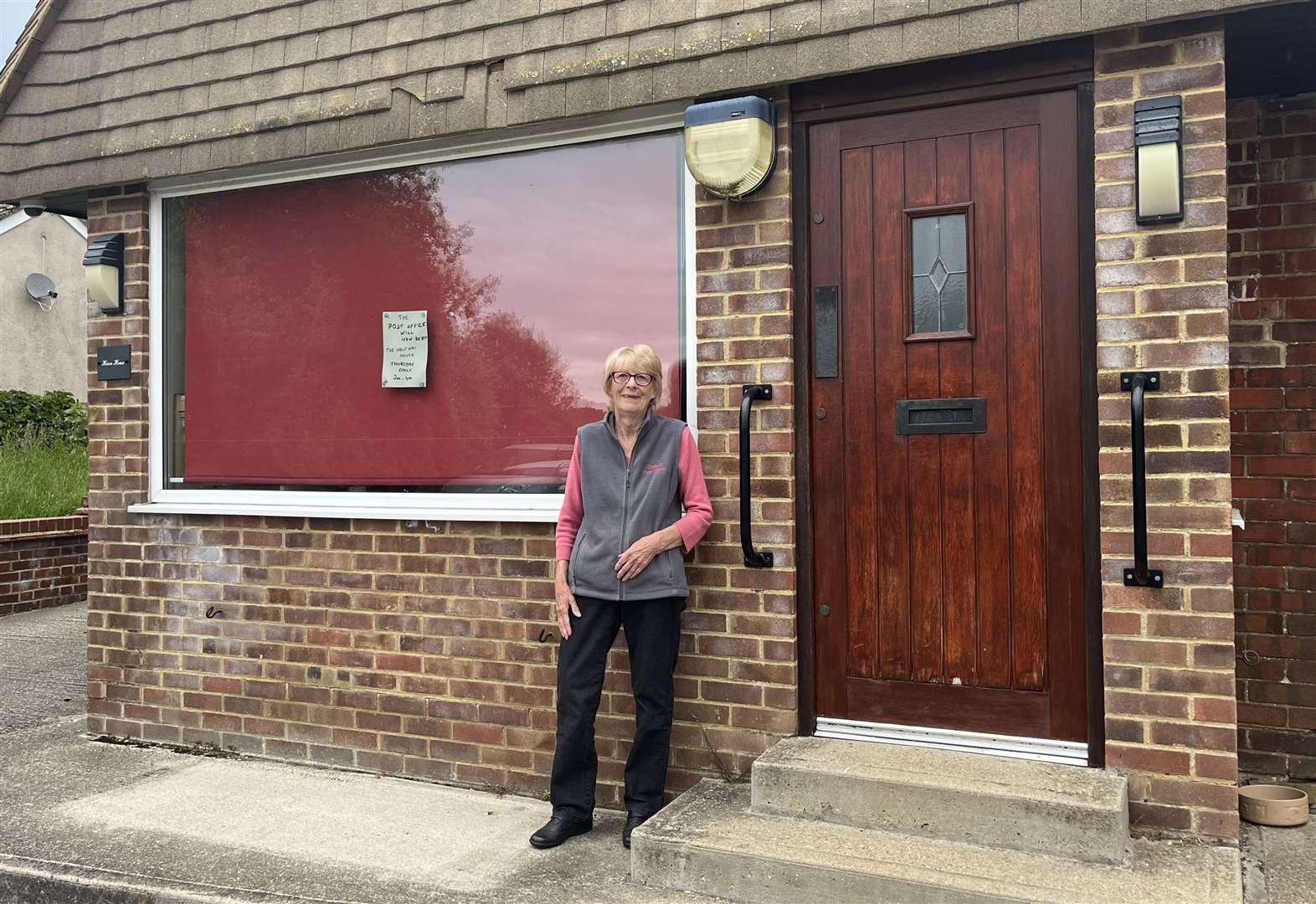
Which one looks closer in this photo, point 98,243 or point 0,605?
point 98,243

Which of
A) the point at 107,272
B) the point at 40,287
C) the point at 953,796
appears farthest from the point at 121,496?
the point at 40,287

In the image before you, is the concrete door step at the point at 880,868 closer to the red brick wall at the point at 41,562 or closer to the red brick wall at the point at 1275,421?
the red brick wall at the point at 1275,421

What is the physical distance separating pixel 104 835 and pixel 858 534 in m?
2.94

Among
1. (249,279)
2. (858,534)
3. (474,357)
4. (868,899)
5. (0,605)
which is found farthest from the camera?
(0,605)

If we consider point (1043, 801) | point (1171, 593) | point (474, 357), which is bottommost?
point (1043, 801)

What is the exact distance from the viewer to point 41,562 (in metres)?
9.23

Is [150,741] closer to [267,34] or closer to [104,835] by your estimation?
[104,835]

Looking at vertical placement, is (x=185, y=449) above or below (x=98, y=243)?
below

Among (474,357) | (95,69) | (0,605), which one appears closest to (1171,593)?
(474,357)

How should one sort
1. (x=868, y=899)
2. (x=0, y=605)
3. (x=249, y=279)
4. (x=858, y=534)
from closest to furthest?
(x=868, y=899) < (x=858, y=534) < (x=249, y=279) < (x=0, y=605)

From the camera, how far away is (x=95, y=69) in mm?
5277

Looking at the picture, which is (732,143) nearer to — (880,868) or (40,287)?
(880,868)

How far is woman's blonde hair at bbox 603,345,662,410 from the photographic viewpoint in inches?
147

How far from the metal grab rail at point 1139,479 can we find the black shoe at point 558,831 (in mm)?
2034
